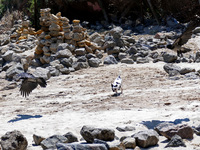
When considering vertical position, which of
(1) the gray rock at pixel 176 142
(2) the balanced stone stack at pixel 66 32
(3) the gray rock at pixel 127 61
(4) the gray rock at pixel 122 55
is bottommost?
(1) the gray rock at pixel 176 142

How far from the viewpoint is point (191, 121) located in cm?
490

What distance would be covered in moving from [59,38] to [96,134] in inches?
358

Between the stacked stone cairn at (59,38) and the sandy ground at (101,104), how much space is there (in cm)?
239

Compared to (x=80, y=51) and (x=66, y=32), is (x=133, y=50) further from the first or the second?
(x=66, y=32)

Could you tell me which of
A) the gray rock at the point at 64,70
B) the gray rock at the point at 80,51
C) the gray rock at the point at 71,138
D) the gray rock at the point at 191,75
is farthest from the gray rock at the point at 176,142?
the gray rock at the point at 80,51

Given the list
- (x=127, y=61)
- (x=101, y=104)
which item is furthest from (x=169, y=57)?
(x=101, y=104)

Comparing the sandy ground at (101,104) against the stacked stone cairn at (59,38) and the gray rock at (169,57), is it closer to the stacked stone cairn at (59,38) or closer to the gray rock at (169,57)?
the gray rock at (169,57)

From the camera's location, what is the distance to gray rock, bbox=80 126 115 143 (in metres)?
4.15

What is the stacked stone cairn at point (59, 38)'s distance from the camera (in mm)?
12812

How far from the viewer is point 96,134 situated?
A: 4160 mm

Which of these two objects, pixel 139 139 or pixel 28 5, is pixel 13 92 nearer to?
pixel 139 139

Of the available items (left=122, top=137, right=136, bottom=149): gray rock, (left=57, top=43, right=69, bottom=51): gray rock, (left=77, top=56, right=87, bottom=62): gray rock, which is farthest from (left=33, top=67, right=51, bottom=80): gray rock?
(left=122, top=137, right=136, bottom=149): gray rock

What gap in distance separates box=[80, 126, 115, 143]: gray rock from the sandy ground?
0.36 m

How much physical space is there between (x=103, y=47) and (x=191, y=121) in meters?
8.80
